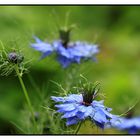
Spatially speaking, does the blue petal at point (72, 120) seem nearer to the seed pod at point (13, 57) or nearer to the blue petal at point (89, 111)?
the blue petal at point (89, 111)

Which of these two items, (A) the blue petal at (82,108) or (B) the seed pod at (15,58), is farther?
(B) the seed pod at (15,58)

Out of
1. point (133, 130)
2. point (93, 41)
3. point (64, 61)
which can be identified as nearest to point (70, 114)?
point (64, 61)

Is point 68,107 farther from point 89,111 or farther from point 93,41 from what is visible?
point 93,41

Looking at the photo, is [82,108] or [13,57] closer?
[82,108]

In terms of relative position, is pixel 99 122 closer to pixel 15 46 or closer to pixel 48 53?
pixel 15 46

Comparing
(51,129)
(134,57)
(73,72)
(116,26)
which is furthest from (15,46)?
(116,26)

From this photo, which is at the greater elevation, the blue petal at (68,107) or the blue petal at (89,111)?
the blue petal at (68,107)

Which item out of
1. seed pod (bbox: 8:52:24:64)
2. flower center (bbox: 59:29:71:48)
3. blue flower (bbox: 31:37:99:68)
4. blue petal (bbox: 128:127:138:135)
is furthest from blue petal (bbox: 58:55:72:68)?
seed pod (bbox: 8:52:24:64)

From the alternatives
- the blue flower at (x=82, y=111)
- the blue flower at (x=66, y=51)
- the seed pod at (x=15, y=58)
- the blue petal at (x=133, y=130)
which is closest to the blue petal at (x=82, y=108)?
the blue flower at (x=82, y=111)
